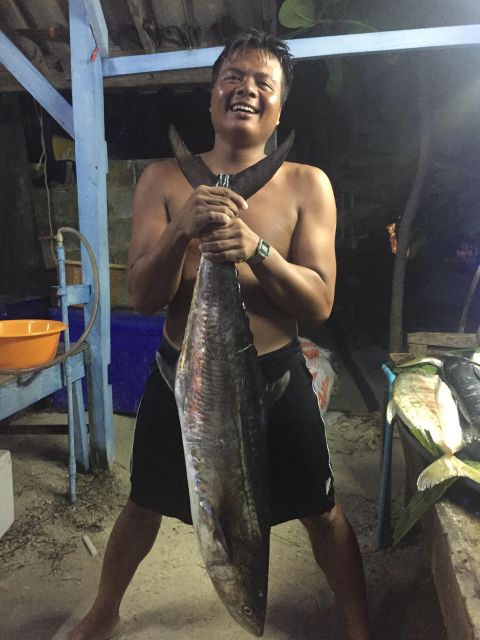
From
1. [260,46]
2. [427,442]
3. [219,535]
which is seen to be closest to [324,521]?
[427,442]

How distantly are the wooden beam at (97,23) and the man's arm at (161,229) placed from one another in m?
2.13

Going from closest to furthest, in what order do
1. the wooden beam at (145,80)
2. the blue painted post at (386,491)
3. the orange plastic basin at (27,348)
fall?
the blue painted post at (386,491) < the orange plastic basin at (27,348) < the wooden beam at (145,80)

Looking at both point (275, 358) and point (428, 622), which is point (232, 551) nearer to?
point (275, 358)

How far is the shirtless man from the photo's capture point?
1.74 m

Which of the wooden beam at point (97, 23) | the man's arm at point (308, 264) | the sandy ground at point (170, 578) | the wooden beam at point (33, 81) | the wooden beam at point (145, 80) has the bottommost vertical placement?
the sandy ground at point (170, 578)

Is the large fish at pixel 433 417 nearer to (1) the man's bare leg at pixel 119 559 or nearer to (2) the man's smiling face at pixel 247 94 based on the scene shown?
(1) the man's bare leg at pixel 119 559

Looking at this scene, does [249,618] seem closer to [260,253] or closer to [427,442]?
[427,442]

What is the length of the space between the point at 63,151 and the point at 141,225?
464 centimetres

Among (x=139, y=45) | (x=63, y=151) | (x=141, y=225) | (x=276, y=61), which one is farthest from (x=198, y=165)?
(x=63, y=151)

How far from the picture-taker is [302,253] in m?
1.83

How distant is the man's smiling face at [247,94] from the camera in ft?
5.72

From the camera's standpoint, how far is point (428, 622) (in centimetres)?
252

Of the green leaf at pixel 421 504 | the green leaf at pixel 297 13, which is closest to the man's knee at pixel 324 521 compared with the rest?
the green leaf at pixel 421 504

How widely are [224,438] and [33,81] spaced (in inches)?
131
